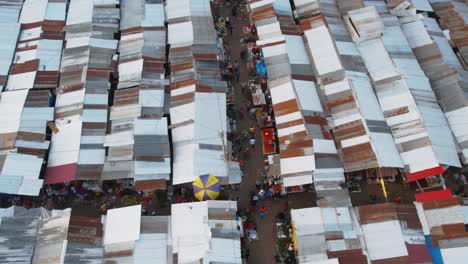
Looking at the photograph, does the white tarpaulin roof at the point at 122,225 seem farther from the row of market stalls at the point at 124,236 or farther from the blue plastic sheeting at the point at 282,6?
the blue plastic sheeting at the point at 282,6

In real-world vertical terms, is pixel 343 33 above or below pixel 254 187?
above

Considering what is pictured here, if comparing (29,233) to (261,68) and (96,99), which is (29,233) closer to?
(96,99)

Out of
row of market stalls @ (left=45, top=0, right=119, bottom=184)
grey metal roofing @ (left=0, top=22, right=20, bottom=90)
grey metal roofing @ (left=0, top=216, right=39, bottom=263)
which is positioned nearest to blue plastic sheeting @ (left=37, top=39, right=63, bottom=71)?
row of market stalls @ (left=45, top=0, right=119, bottom=184)

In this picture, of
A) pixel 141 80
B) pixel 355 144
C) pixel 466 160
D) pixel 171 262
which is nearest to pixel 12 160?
pixel 141 80

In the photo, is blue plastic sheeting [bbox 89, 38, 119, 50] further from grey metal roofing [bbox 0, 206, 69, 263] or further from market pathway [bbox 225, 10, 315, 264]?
grey metal roofing [bbox 0, 206, 69, 263]

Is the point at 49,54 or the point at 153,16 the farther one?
the point at 153,16

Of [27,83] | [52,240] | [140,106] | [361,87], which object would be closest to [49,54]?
[27,83]

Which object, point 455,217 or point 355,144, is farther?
point 355,144

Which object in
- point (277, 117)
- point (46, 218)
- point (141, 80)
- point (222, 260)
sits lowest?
point (222, 260)

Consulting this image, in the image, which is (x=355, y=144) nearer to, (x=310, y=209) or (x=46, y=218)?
(x=310, y=209)
